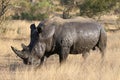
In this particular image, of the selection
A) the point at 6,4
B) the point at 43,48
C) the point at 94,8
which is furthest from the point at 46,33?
the point at 94,8

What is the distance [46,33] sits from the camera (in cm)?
1155

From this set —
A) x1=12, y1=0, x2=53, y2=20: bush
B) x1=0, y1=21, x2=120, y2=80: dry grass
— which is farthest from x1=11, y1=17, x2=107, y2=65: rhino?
x1=12, y1=0, x2=53, y2=20: bush

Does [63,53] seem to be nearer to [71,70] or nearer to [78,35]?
[78,35]

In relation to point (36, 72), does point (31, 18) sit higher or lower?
lower

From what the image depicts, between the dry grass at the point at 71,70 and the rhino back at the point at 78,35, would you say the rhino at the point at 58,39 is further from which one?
the dry grass at the point at 71,70

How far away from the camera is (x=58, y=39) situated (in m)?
11.7

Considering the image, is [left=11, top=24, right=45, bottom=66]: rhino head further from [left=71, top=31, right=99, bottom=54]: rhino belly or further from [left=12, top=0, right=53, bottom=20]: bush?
[left=12, top=0, right=53, bottom=20]: bush

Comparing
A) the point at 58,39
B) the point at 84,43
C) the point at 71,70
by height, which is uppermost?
the point at 58,39

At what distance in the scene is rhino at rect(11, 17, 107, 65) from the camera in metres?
11.3

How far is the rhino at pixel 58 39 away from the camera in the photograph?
1131cm

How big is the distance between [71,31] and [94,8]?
48.5ft

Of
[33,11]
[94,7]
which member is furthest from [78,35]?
[33,11]

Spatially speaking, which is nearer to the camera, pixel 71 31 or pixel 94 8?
pixel 71 31

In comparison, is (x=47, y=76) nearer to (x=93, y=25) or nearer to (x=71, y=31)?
(x=71, y=31)
